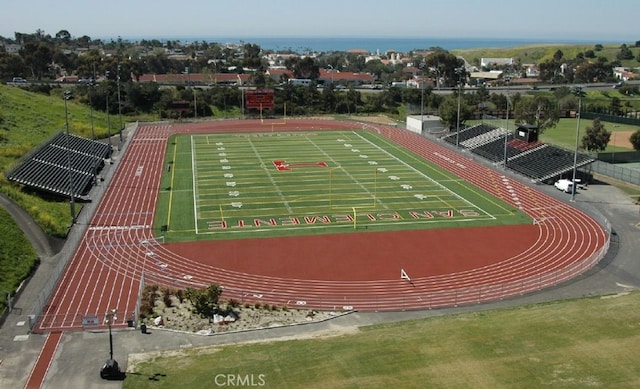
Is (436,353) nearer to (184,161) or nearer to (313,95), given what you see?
(184,161)

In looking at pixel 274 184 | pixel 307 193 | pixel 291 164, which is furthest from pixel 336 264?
pixel 291 164

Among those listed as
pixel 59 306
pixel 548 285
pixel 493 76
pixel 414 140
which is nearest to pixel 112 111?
pixel 414 140

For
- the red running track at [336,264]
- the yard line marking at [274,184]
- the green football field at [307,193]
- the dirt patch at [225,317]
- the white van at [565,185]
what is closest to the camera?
the dirt patch at [225,317]

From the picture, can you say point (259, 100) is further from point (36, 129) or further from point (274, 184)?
point (274, 184)

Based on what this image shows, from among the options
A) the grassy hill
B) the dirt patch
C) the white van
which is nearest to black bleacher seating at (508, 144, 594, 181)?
the white van

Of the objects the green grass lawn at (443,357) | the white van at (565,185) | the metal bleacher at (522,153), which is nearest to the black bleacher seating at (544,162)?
the metal bleacher at (522,153)

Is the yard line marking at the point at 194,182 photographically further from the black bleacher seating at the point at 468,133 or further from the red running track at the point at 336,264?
the black bleacher seating at the point at 468,133
